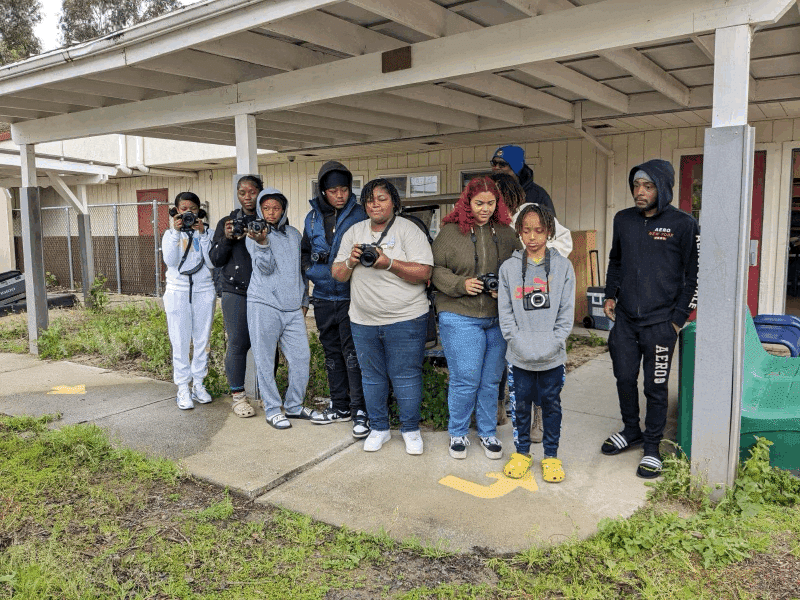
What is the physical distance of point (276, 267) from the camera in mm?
4348

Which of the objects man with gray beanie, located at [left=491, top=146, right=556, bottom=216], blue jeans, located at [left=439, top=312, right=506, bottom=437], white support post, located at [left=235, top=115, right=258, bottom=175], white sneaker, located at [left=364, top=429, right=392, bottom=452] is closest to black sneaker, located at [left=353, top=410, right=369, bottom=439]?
white sneaker, located at [left=364, top=429, right=392, bottom=452]

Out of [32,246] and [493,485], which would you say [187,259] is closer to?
[493,485]

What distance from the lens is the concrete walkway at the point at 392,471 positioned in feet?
10.2

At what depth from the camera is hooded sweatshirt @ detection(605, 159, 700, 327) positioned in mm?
3477

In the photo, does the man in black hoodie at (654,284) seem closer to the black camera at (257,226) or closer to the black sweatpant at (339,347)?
the black sweatpant at (339,347)

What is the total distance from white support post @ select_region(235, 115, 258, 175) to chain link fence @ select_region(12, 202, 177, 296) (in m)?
8.18

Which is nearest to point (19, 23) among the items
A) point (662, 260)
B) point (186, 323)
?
point (186, 323)

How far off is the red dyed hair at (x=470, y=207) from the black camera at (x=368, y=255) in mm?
530

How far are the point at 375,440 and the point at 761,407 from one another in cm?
227

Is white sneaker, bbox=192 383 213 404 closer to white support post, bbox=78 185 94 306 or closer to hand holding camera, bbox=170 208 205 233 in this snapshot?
hand holding camera, bbox=170 208 205 233

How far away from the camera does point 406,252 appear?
12.4 ft

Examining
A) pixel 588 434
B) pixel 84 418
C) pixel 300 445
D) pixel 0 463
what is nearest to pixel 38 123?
pixel 84 418

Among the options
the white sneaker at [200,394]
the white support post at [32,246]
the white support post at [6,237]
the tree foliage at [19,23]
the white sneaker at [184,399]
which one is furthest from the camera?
the tree foliage at [19,23]

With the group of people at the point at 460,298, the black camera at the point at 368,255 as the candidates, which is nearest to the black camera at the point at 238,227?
the group of people at the point at 460,298
